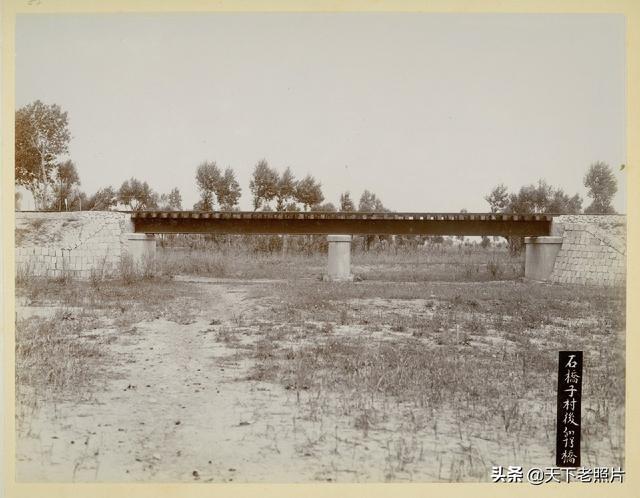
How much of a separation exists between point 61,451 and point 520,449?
5.57 meters

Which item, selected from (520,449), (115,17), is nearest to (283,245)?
(115,17)

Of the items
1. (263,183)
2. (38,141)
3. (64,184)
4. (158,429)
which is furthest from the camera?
(263,183)

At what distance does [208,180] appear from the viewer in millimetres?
9234

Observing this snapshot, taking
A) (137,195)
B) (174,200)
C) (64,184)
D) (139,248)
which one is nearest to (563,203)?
(174,200)

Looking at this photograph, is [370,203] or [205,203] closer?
[370,203]

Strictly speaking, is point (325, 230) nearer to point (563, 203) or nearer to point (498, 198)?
point (498, 198)

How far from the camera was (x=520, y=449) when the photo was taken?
249 inches

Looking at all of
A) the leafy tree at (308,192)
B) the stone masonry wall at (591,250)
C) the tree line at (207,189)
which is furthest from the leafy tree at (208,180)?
the stone masonry wall at (591,250)

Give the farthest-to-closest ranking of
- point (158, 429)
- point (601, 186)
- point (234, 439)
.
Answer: point (601, 186), point (158, 429), point (234, 439)

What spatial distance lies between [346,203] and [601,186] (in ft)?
14.1

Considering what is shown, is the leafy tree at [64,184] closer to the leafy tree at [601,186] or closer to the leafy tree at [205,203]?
the leafy tree at [205,203]

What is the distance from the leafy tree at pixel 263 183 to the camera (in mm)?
8547

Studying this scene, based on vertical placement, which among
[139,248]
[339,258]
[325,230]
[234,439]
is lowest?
[234,439]

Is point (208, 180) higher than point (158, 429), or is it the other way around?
point (208, 180)
